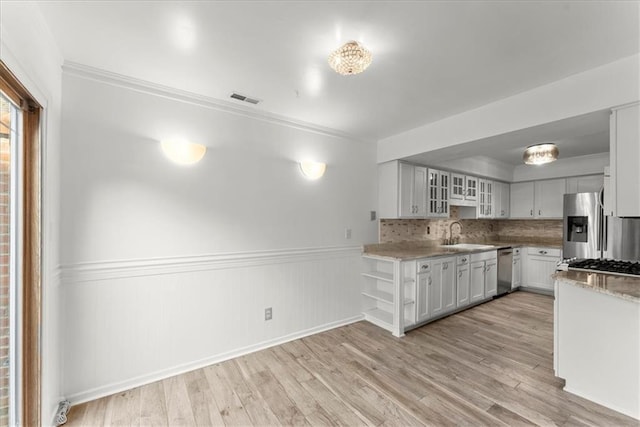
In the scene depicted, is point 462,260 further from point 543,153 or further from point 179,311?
point 179,311

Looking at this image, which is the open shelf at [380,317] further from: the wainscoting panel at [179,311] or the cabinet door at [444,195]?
the cabinet door at [444,195]

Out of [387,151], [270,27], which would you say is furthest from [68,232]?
[387,151]

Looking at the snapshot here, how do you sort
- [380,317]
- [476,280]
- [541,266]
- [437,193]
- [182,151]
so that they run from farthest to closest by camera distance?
[541,266] < [437,193] < [476,280] < [380,317] < [182,151]

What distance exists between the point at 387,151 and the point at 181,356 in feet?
10.8

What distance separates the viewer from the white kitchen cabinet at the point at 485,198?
16.6ft

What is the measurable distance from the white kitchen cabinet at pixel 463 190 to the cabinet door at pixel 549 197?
143cm

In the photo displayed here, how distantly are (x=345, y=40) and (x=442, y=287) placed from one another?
125 inches

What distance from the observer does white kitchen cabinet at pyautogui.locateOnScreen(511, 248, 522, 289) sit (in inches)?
198

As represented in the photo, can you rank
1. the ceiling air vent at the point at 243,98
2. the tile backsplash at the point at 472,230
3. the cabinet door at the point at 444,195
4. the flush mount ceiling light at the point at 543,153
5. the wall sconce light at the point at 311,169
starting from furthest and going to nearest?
the cabinet door at the point at 444,195 < the tile backsplash at the point at 472,230 < the flush mount ceiling light at the point at 543,153 < the wall sconce light at the point at 311,169 < the ceiling air vent at the point at 243,98

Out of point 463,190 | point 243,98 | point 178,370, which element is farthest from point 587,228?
point 178,370

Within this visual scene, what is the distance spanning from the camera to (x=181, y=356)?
8.09 feet

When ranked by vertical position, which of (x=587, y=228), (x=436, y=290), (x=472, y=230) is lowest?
(x=436, y=290)

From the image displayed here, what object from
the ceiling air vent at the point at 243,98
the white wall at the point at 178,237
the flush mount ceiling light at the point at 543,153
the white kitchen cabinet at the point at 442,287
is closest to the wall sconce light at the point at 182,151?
the white wall at the point at 178,237

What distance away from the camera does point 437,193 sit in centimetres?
429
